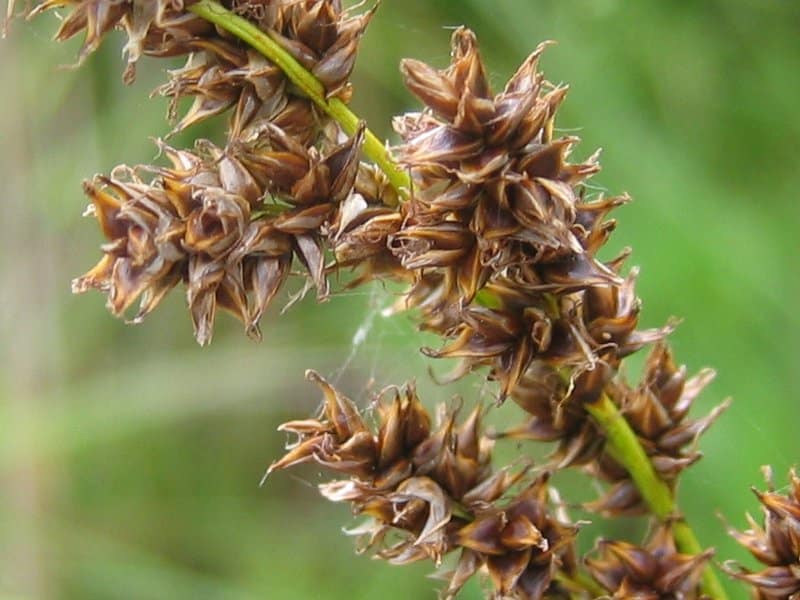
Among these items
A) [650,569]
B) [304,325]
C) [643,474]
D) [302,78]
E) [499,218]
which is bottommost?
[650,569]

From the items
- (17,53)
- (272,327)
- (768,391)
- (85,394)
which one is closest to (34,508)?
(85,394)

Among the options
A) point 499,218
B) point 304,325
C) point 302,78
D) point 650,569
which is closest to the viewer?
point 499,218

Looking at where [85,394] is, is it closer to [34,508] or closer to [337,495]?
[34,508]

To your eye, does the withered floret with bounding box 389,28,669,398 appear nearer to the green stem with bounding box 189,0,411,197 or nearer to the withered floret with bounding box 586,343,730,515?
the green stem with bounding box 189,0,411,197

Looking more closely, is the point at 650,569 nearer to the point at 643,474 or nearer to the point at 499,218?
the point at 643,474

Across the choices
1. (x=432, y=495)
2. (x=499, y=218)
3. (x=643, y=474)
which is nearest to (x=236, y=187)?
(x=499, y=218)

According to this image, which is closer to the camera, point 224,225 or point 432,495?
point 224,225

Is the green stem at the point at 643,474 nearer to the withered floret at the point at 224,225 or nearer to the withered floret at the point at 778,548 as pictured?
the withered floret at the point at 778,548
